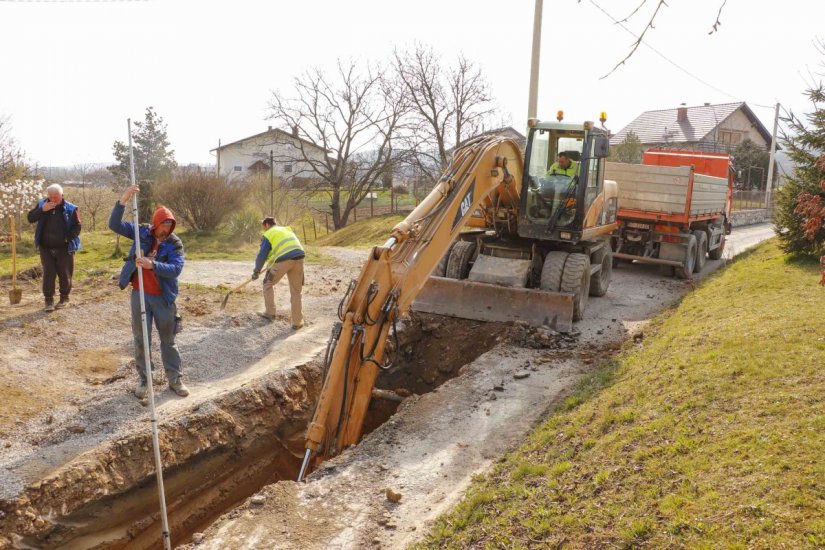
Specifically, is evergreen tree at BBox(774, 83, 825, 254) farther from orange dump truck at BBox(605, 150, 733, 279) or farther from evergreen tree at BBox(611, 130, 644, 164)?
evergreen tree at BBox(611, 130, 644, 164)

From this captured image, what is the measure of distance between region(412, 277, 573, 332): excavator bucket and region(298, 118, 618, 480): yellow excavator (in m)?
0.01

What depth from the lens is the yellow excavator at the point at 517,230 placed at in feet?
24.9

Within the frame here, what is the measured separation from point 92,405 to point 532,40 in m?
11.3

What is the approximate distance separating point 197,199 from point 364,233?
781 centimetres

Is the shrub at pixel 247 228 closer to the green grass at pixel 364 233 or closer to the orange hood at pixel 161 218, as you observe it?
the green grass at pixel 364 233

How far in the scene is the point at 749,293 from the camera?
10.4 m

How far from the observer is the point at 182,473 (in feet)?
20.7

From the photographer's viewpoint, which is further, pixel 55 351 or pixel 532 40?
pixel 532 40

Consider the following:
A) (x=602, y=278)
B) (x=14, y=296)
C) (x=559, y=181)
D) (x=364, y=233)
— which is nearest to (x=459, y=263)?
(x=559, y=181)

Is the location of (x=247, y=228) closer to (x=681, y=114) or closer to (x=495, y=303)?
(x=495, y=303)

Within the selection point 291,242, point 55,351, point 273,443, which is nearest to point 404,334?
point 291,242

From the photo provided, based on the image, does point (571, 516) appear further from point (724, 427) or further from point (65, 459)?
point (65, 459)

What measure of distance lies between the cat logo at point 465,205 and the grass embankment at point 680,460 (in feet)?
7.75

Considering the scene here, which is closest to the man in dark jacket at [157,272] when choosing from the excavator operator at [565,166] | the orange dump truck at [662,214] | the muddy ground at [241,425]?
the muddy ground at [241,425]
